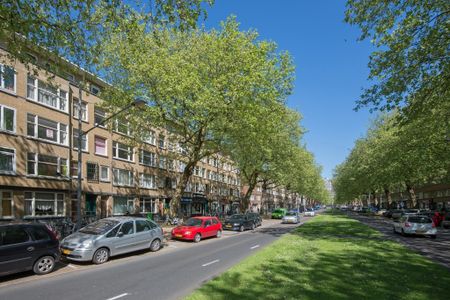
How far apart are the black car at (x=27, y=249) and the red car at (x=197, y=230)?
32.6 ft

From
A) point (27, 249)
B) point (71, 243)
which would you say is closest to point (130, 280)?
point (27, 249)

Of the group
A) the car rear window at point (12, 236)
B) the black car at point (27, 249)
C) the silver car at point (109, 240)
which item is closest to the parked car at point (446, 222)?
the silver car at point (109, 240)

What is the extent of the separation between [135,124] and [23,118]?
26.0 feet

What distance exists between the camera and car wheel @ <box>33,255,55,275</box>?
11.1 meters

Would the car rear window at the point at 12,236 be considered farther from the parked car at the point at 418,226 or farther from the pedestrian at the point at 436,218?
the pedestrian at the point at 436,218

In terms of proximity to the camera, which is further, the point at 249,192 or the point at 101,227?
the point at 249,192

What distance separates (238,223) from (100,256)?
709 inches

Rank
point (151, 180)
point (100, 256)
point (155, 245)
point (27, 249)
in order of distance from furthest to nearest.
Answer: point (151, 180) < point (155, 245) < point (100, 256) < point (27, 249)

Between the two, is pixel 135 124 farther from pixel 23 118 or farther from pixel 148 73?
pixel 23 118

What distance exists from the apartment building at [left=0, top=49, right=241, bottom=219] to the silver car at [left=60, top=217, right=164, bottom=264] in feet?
20.7

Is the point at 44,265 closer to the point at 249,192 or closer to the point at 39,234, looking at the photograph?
the point at 39,234

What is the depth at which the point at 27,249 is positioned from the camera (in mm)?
10820

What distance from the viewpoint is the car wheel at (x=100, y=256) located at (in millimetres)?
13059

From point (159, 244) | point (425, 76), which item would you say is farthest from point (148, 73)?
point (425, 76)
